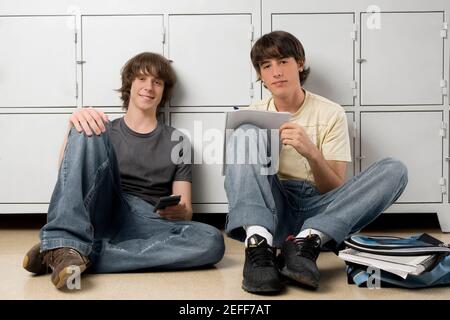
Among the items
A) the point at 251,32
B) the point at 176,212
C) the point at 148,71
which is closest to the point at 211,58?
the point at 251,32

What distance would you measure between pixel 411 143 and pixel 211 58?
1.00 meters

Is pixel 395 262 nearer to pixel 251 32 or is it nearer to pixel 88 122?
pixel 88 122

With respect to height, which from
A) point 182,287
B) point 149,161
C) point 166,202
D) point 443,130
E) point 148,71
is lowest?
point 182,287

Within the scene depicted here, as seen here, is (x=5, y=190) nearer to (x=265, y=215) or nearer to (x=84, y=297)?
(x=84, y=297)

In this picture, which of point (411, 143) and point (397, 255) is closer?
point (397, 255)

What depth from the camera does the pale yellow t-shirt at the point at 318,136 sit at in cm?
198

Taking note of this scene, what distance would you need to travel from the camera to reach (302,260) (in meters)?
1.46

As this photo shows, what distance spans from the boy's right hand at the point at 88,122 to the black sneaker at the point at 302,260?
0.62 m

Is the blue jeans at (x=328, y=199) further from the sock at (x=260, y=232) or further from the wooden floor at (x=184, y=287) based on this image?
the wooden floor at (x=184, y=287)

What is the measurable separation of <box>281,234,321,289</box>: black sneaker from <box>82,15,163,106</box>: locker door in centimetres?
131

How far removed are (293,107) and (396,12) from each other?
84cm

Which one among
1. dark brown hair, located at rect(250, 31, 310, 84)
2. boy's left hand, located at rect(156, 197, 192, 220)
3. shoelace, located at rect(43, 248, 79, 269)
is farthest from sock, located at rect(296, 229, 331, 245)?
dark brown hair, located at rect(250, 31, 310, 84)

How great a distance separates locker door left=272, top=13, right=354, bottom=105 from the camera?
2.52 m
